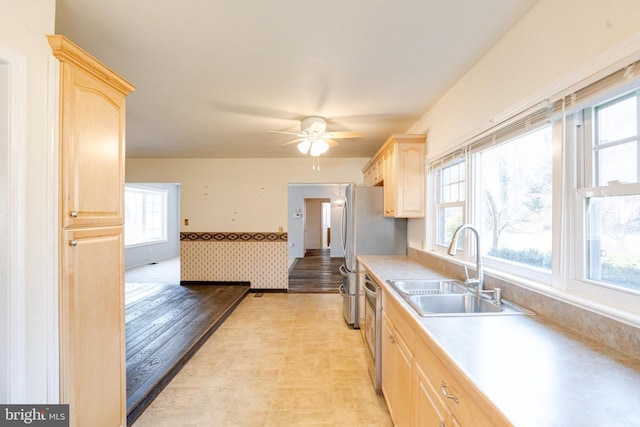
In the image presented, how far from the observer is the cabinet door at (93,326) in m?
1.23

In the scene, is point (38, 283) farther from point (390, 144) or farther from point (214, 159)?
point (214, 159)

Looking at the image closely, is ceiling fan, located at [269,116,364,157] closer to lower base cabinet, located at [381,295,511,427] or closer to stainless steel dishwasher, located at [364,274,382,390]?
stainless steel dishwasher, located at [364,274,382,390]

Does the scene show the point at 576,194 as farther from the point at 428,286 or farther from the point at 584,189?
the point at 428,286

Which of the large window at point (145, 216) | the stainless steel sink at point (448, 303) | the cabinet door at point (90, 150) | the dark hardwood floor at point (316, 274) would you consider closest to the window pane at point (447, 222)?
the stainless steel sink at point (448, 303)

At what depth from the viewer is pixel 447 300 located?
1.78 meters

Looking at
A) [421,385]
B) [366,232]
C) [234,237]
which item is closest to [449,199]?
[366,232]

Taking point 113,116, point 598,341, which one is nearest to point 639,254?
point 598,341

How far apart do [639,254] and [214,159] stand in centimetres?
528

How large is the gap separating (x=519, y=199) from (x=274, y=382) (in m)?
2.30

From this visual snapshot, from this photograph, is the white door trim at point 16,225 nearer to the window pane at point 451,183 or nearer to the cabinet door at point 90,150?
the cabinet door at point 90,150

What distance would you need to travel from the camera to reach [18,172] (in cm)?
110

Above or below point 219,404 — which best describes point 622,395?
above

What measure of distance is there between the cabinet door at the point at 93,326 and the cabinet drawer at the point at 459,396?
1606 millimetres

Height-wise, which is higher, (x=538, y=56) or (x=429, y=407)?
(x=538, y=56)
